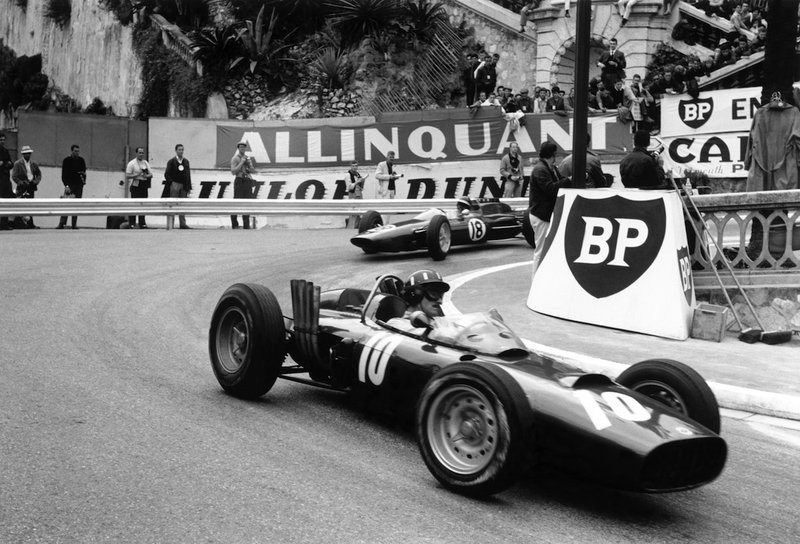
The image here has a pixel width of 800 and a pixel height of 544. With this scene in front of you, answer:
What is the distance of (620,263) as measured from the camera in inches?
393

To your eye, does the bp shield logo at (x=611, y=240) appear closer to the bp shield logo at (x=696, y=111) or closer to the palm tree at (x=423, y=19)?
the bp shield logo at (x=696, y=111)

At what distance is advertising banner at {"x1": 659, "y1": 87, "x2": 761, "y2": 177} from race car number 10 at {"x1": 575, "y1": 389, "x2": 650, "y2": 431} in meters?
17.8

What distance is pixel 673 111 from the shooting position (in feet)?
74.2

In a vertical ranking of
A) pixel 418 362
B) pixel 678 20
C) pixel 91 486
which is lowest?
pixel 91 486

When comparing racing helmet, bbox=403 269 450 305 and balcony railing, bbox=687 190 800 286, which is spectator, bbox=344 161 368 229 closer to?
balcony railing, bbox=687 190 800 286

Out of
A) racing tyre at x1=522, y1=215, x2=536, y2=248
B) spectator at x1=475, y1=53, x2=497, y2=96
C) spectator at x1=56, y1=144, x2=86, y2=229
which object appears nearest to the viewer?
racing tyre at x1=522, y1=215, x2=536, y2=248

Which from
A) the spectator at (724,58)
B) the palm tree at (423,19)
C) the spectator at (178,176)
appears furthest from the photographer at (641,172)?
the palm tree at (423,19)

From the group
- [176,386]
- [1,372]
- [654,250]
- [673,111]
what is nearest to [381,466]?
[176,386]

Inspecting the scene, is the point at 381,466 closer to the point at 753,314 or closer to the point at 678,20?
the point at 753,314

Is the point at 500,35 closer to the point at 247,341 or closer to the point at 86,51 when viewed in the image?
the point at 86,51

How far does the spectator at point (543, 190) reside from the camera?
12031 mm

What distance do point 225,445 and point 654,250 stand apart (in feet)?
17.5

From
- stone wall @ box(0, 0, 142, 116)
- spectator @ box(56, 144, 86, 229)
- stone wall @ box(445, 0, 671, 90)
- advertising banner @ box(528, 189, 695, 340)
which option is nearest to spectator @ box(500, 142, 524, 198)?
stone wall @ box(445, 0, 671, 90)

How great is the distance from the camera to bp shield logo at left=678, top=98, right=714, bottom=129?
22.3 metres
